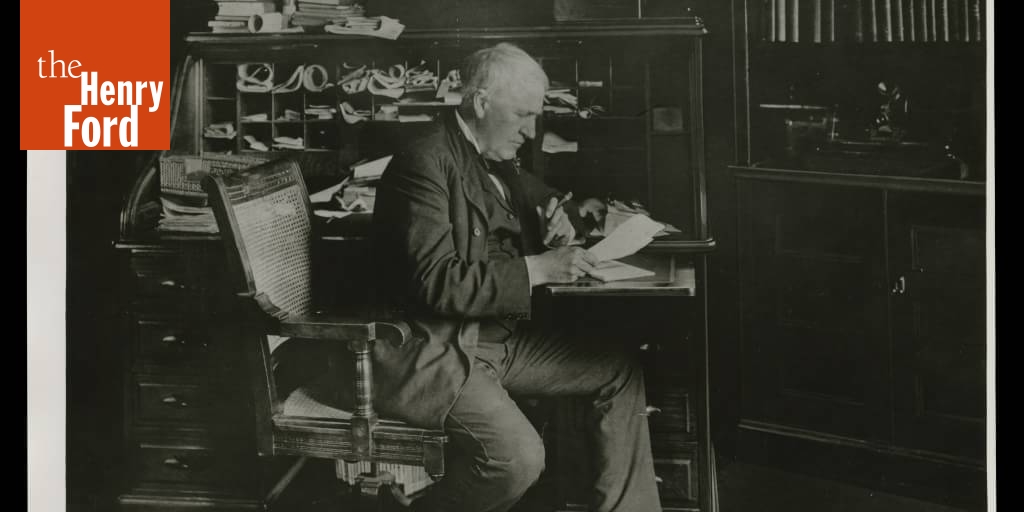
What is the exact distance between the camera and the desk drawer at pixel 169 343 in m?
3.20

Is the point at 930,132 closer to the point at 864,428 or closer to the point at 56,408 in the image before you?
the point at 864,428

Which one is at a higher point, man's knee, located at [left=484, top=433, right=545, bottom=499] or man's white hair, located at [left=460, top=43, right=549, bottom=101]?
man's white hair, located at [left=460, top=43, right=549, bottom=101]

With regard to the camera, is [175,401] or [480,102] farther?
[175,401]

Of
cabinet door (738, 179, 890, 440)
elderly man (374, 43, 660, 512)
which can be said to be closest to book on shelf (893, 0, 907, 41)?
cabinet door (738, 179, 890, 440)

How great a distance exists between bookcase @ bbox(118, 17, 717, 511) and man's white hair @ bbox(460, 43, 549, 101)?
0.15 m

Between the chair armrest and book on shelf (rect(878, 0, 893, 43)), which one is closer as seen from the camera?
the chair armrest

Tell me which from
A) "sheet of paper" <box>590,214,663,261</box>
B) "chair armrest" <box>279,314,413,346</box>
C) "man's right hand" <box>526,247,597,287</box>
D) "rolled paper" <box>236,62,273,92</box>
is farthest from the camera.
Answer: "rolled paper" <box>236,62,273,92</box>

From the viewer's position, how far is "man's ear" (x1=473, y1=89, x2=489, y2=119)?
2861mm

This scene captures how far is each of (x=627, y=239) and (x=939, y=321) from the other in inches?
34.8

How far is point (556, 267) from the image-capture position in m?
2.83

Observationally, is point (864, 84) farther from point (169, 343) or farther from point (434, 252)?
point (169, 343)

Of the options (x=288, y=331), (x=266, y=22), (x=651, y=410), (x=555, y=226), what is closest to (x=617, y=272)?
(x=555, y=226)

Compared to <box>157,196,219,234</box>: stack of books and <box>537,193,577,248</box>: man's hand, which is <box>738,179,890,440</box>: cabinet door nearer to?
<box>537,193,577,248</box>: man's hand
